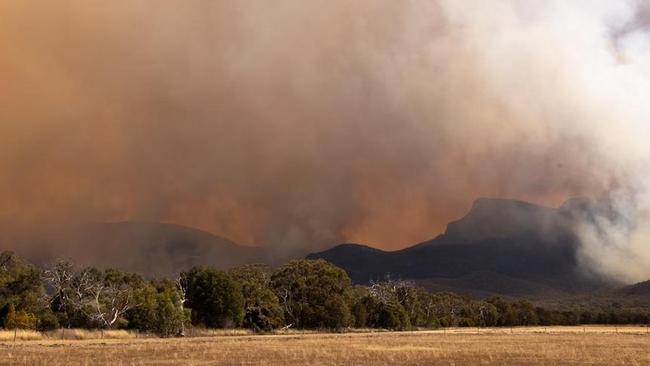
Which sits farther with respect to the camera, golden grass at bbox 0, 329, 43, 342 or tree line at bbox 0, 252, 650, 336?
tree line at bbox 0, 252, 650, 336

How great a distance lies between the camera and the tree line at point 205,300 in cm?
9488

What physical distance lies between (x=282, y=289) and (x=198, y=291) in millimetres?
26685

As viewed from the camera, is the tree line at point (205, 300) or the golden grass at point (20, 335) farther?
the tree line at point (205, 300)

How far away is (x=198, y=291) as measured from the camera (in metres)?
118

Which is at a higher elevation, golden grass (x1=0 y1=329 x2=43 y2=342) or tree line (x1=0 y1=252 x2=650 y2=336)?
tree line (x1=0 y1=252 x2=650 y2=336)

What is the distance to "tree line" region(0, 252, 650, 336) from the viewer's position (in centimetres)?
9488

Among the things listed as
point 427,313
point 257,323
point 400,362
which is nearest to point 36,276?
point 257,323

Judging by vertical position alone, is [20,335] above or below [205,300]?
below

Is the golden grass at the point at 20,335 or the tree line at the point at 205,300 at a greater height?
the tree line at the point at 205,300

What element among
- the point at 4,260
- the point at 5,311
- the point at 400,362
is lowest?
the point at 400,362

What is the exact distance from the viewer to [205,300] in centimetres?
11669

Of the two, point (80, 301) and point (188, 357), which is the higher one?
point (80, 301)

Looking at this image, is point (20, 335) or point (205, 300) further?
point (205, 300)

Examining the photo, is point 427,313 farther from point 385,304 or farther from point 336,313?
point 336,313
